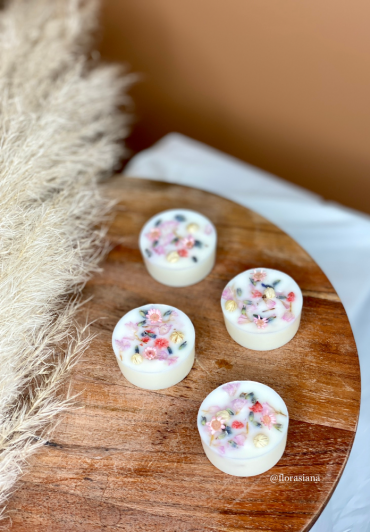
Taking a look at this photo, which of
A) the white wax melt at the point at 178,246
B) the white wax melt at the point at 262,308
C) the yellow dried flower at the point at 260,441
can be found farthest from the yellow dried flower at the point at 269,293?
the yellow dried flower at the point at 260,441

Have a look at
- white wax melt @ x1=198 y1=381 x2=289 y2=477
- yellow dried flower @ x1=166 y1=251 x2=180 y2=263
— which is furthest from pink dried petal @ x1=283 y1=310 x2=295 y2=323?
yellow dried flower @ x1=166 y1=251 x2=180 y2=263

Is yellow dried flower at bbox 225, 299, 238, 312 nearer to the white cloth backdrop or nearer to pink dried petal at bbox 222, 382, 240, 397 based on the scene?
pink dried petal at bbox 222, 382, 240, 397

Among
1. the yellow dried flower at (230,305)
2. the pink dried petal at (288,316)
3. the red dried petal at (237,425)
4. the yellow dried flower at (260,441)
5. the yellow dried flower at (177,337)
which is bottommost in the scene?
the red dried petal at (237,425)

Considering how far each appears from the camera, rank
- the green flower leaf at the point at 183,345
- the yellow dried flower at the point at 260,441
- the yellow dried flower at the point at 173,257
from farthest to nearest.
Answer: the yellow dried flower at the point at 173,257 < the green flower leaf at the point at 183,345 < the yellow dried flower at the point at 260,441

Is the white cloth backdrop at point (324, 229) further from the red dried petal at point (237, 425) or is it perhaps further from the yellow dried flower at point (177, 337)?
the yellow dried flower at point (177, 337)

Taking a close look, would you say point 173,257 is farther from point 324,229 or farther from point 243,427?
point 324,229
